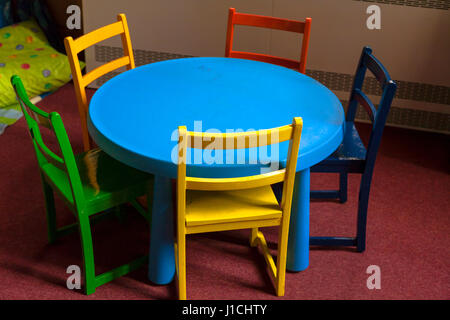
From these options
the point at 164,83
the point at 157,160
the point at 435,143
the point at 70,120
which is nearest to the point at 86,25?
the point at 70,120

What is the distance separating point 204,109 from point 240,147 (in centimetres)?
57

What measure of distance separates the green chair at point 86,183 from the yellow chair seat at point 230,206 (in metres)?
0.29

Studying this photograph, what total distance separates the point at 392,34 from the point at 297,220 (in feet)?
6.34

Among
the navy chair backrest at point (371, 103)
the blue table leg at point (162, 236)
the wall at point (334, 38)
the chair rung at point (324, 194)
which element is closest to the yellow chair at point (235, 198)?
the blue table leg at point (162, 236)

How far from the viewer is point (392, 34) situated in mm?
3703

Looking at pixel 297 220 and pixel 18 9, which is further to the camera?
pixel 18 9

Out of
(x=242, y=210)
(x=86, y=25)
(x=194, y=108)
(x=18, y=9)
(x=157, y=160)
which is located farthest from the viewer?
(x=18, y=9)

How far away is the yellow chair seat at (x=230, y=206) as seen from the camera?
210cm

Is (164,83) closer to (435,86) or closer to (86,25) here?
(86,25)

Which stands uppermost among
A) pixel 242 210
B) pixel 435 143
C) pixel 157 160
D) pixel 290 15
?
pixel 290 15

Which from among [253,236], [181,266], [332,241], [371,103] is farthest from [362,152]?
[181,266]

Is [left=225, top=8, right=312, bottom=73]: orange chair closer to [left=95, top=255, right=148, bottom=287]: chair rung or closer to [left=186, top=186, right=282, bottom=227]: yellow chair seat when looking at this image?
[left=186, top=186, right=282, bottom=227]: yellow chair seat

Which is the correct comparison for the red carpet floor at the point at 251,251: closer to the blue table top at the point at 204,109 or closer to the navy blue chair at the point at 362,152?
the navy blue chair at the point at 362,152

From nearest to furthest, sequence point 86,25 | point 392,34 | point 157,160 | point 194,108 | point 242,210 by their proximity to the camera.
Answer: point 157,160
point 242,210
point 194,108
point 392,34
point 86,25
